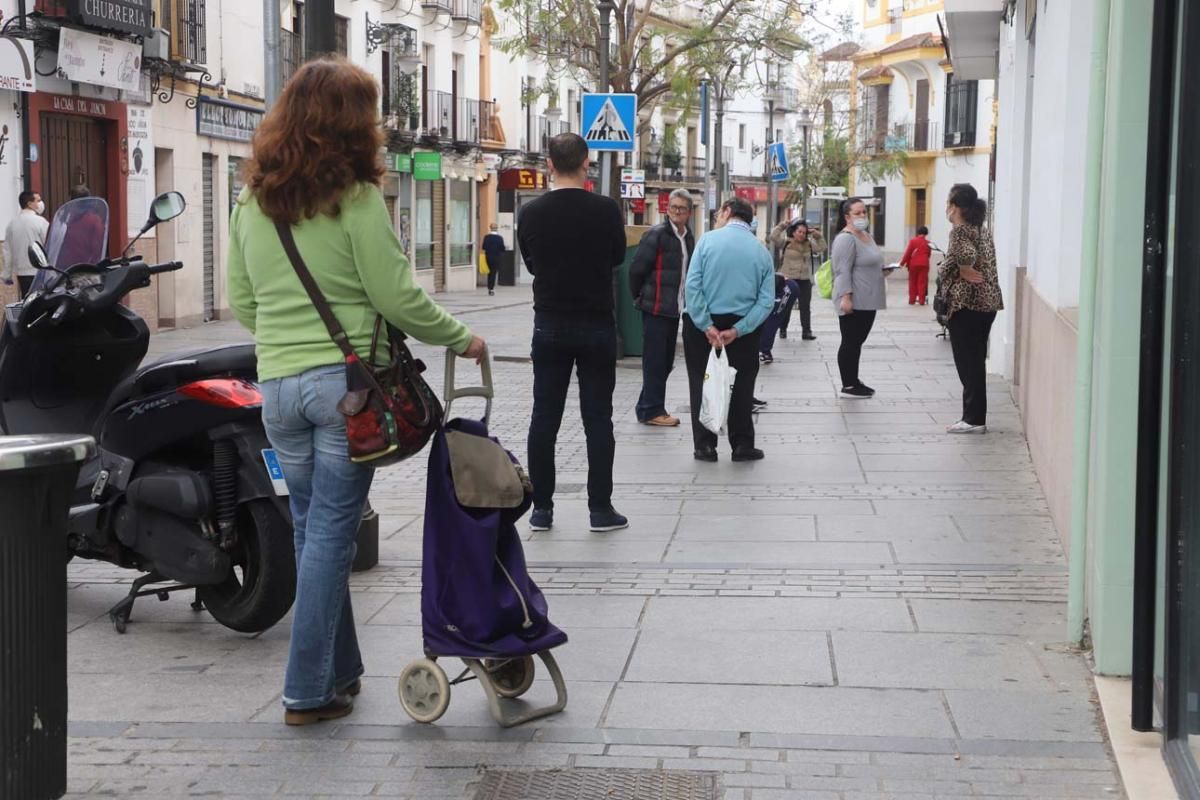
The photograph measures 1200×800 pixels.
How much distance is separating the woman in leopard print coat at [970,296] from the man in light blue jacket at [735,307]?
60.6 inches

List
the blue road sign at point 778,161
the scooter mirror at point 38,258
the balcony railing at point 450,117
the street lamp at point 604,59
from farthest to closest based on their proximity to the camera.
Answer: the balcony railing at point 450,117 < the blue road sign at point 778,161 < the street lamp at point 604,59 < the scooter mirror at point 38,258

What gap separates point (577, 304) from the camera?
8062 mm

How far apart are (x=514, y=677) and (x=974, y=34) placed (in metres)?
16.3

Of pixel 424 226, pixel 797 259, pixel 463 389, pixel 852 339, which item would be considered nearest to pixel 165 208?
pixel 463 389

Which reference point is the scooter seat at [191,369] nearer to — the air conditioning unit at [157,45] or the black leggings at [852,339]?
the black leggings at [852,339]

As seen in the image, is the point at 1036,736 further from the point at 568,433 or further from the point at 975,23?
the point at 975,23

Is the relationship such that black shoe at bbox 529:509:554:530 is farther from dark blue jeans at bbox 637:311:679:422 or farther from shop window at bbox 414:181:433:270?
shop window at bbox 414:181:433:270

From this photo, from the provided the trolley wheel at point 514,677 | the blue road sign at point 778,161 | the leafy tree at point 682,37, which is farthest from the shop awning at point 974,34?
the trolley wheel at point 514,677

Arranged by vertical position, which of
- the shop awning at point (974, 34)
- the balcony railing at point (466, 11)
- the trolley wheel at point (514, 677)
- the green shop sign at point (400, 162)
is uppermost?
the balcony railing at point (466, 11)

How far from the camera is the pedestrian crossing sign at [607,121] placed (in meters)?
17.5

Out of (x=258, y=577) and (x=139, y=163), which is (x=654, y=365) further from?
(x=139, y=163)

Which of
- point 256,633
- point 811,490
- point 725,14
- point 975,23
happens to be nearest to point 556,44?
point 725,14

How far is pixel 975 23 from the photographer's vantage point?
18.8 metres

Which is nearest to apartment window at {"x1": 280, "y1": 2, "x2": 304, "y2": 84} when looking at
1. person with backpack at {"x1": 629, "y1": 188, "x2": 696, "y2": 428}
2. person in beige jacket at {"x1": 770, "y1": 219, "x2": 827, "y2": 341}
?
person in beige jacket at {"x1": 770, "y1": 219, "x2": 827, "y2": 341}
